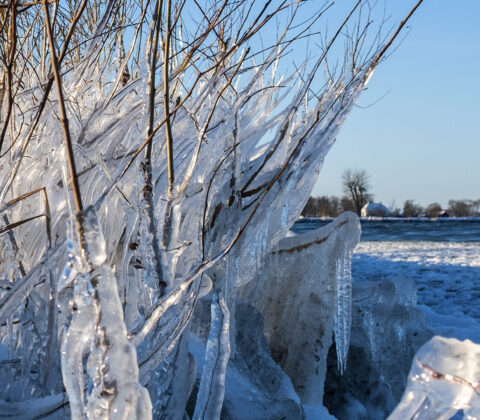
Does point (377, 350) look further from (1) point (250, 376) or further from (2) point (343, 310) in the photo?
(1) point (250, 376)

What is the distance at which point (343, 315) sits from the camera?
2.84 meters

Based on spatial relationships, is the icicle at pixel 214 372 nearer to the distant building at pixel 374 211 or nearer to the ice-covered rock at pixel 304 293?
the ice-covered rock at pixel 304 293

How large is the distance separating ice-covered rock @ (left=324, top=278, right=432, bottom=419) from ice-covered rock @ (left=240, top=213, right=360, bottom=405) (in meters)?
0.17

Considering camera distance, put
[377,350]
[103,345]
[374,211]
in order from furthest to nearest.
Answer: [374,211] < [377,350] < [103,345]

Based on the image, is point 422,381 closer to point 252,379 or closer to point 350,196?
point 252,379

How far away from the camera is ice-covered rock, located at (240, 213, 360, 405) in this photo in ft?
9.80

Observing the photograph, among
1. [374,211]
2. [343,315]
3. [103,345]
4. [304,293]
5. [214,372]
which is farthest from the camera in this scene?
[374,211]

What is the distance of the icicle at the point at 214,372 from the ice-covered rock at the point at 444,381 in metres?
0.52

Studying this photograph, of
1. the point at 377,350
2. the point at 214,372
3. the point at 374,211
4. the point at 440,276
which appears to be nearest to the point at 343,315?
the point at 377,350

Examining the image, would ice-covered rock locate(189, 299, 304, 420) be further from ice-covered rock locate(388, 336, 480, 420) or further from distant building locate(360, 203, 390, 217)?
distant building locate(360, 203, 390, 217)

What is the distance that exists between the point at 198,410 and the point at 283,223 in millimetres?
1092

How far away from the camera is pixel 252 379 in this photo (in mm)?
2248

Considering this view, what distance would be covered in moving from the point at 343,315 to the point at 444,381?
1.88m

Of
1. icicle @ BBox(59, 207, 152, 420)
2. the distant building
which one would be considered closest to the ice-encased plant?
icicle @ BBox(59, 207, 152, 420)
